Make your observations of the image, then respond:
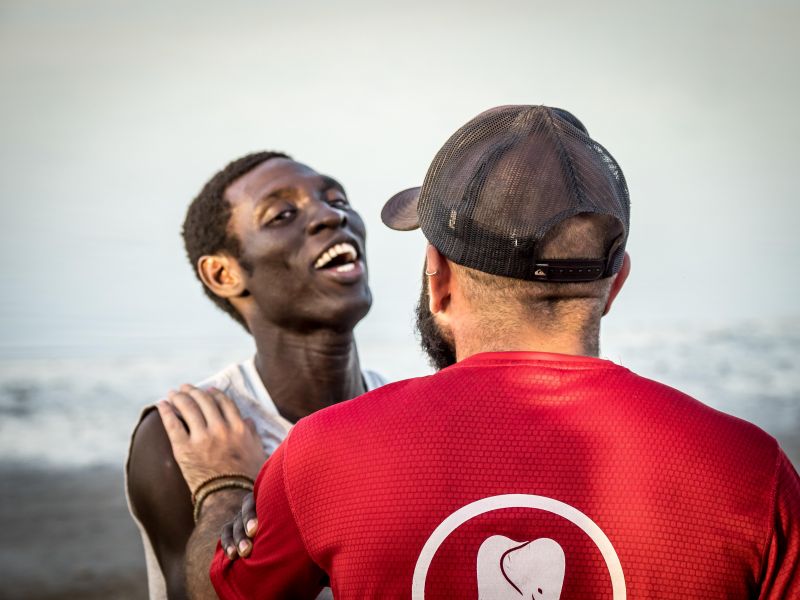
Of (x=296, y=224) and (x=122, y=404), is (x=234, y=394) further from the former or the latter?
(x=122, y=404)

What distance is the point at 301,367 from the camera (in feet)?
11.9

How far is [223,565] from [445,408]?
64 cm

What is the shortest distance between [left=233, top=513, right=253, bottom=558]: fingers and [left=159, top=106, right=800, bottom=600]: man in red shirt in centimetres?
2

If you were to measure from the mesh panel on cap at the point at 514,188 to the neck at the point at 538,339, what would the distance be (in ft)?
0.36

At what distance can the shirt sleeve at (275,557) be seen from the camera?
6.42ft

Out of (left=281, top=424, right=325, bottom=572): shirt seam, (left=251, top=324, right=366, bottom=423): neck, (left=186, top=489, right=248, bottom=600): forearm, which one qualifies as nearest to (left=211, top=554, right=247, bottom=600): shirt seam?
(left=281, top=424, right=325, bottom=572): shirt seam

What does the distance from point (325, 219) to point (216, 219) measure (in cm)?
46

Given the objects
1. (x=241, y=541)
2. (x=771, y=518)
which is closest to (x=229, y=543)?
(x=241, y=541)

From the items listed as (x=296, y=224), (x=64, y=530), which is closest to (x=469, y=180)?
(x=296, y=224)

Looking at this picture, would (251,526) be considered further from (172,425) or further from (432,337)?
(172,425)

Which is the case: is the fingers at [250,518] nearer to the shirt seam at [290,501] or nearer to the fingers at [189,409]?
the shirt seam at [290,501]

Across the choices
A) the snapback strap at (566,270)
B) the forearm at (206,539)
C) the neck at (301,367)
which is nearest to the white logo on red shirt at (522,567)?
the snapback strap at (566,270)

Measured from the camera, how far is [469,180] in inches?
77.7

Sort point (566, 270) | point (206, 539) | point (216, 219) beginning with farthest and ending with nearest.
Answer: point (216, 219) < point (206, 539) < point (566, 270)
